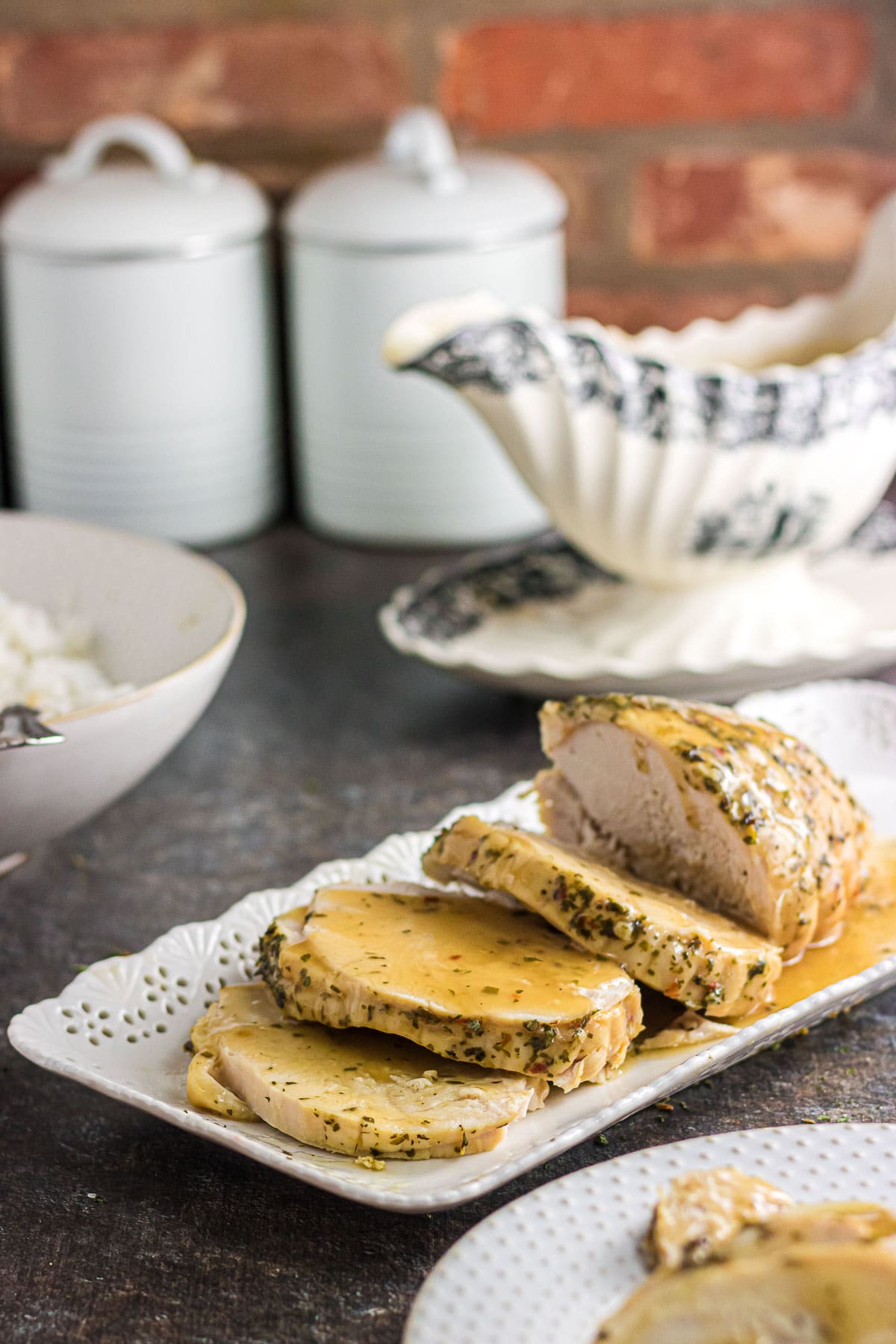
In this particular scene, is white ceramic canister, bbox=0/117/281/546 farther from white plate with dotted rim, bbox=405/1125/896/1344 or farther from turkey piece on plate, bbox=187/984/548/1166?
white plate with dotted rim, bbox=405/1125/896/1344

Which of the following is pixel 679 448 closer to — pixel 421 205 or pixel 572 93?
pixel 421 205

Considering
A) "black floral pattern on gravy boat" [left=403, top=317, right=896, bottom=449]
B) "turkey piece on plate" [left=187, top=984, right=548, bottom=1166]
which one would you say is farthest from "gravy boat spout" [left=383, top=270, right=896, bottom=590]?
"turkey piece on plate" [left=187, top=984, right=548, bottom=1166]

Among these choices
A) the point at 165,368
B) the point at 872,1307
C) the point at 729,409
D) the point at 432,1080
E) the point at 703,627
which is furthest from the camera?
the point at 165,368

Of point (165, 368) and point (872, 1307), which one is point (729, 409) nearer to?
point (165, 368)

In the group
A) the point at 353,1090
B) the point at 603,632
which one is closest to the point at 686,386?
the point at 603,632

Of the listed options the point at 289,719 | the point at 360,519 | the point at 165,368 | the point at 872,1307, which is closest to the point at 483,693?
the point at 289,719

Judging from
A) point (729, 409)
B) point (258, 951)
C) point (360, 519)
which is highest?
point (729, 409)

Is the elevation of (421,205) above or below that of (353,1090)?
above
